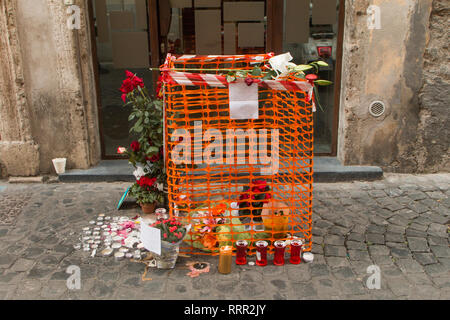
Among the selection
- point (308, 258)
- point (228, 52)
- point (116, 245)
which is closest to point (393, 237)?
point (308, 258)

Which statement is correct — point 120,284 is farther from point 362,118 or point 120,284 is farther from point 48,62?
point 362,118

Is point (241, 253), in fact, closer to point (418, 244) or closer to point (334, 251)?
point (334, 251)

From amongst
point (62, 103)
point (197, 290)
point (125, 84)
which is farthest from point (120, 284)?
Answer: point (62, 103)

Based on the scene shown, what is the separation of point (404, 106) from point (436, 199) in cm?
149

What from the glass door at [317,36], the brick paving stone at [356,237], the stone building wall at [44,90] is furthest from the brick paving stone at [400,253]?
the stone building wall at [44,90]

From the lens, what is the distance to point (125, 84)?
4.95 metres

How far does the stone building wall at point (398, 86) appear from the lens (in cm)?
607

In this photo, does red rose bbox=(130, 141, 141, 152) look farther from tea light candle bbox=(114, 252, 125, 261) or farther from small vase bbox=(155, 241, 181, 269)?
small vase bbox=(155, 241, 181, 269)

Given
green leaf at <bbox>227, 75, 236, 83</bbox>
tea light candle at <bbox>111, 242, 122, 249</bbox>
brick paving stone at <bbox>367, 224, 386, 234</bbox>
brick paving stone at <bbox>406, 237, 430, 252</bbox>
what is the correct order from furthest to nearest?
brick paving stone at <bbox>367, 224, 386, 234</bbox> → tea light candle at <bbox>111, 242, 122, 249</bbox> → brick paving stone at <bbox>406, 237, 430, 252</bbox> → green leaf at <bbox>227, 75, 236, 83</bbox>

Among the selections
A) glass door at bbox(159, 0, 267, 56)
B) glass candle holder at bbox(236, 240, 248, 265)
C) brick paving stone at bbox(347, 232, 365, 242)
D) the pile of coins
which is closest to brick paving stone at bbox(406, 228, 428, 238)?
brick paving stone at bbox(347, 232, 365, 242)

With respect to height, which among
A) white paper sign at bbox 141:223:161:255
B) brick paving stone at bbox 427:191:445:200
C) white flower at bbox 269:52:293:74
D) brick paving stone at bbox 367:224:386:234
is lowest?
brick paving stone at bbox 367:224:386:234

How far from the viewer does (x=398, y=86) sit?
247 inches

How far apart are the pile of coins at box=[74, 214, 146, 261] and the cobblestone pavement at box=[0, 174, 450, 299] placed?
0.40 ft

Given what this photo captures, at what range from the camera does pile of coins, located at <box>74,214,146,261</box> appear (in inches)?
174
